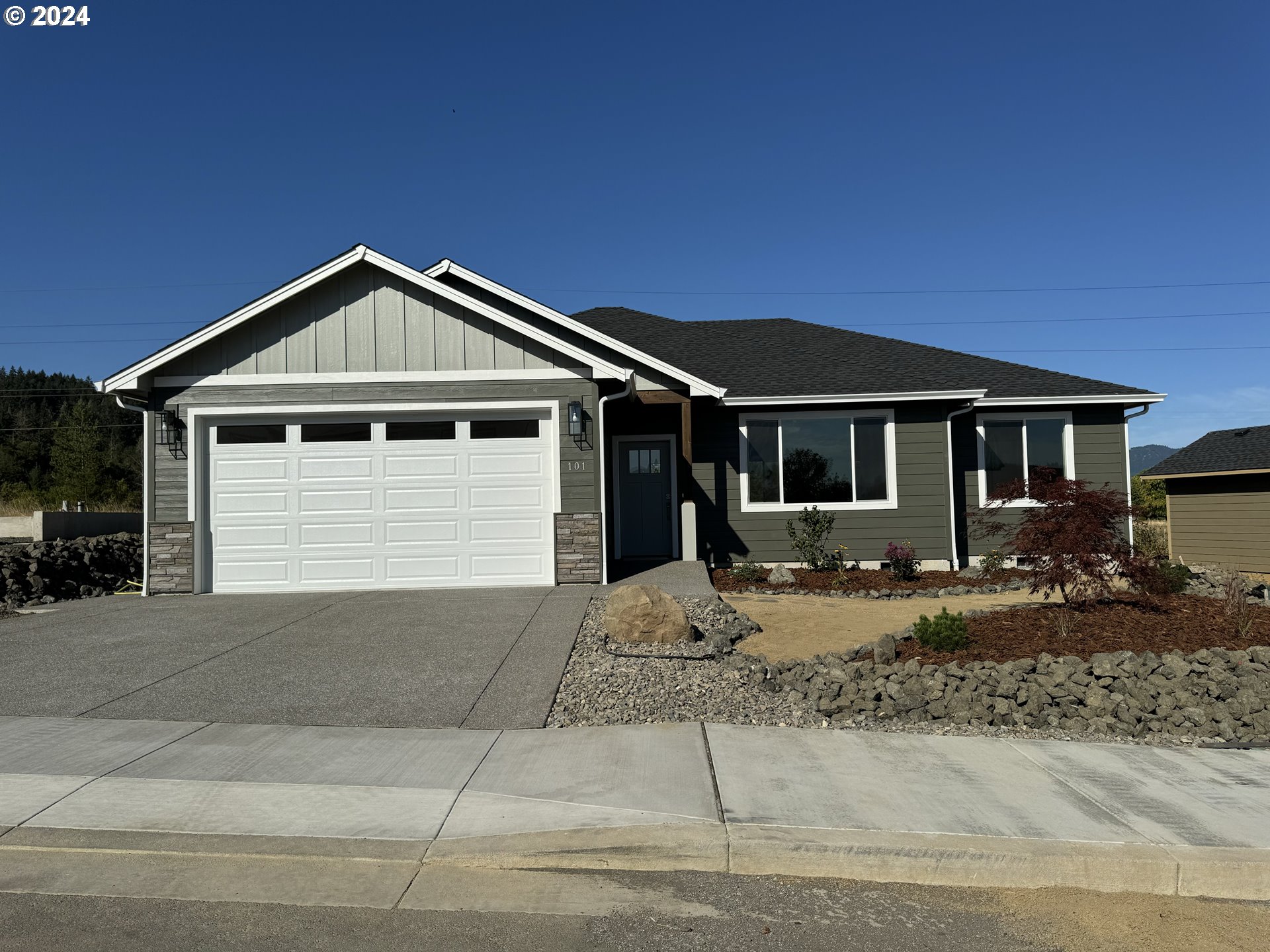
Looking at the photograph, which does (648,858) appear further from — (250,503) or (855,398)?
(855,398)

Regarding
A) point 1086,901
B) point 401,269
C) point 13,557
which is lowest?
point 1086,901

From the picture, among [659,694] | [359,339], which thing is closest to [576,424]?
[359,339]

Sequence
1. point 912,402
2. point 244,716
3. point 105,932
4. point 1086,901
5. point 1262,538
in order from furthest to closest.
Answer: point 1262,538
point 912,402
point 244,716
point 1086,901
point 105,932

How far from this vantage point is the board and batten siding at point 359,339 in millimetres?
12547

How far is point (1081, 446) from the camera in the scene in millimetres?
15781

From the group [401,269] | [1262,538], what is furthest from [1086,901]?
[1262,538]

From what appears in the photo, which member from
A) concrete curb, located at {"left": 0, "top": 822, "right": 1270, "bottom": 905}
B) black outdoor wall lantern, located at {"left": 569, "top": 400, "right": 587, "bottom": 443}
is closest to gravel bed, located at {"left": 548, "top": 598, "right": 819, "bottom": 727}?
concrete curb, located at {"left": 0, "top": 822, "right": 1270, "bottom": 905}

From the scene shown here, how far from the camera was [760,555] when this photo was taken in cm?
1530

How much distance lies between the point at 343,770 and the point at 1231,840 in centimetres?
467

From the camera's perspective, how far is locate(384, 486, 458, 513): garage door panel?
12.5 metres

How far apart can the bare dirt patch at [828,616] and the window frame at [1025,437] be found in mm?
2996

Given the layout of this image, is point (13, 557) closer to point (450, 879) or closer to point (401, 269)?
point (401, 269)

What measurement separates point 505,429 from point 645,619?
486 cm

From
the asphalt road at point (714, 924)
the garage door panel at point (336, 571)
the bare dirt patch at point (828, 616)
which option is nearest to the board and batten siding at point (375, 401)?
the garage door panel at point (336, 571)
